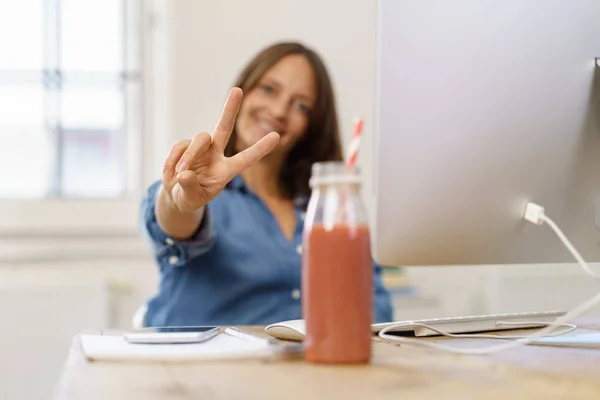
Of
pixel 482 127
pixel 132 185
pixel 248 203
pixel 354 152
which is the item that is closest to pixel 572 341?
pixel 482 127

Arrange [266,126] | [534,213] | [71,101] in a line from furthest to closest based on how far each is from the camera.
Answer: [71,101] < [266,126] < [534,213]

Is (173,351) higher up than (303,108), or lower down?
lower down

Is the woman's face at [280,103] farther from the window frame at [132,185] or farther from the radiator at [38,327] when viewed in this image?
the radiator at [38,327]

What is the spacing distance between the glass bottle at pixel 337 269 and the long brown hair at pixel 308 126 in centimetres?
111

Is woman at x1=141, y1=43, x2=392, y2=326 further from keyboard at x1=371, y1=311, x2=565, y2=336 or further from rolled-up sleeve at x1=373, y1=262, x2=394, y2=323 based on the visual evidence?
keyboard at x1=371, y1=311, x2=565, y2=336

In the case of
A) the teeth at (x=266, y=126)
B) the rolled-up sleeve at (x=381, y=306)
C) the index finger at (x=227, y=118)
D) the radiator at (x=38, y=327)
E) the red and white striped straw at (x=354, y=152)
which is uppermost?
the teeth at (x=266, y=126)

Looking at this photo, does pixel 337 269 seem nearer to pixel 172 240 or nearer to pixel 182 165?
pixel 182 165

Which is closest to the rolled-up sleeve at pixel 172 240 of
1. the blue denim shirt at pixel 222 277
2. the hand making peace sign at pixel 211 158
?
the blue denim shirt at pixel 222 277

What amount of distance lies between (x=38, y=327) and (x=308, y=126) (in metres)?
0.88

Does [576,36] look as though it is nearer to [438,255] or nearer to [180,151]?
[438,255]

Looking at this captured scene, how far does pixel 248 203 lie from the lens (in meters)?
1.61

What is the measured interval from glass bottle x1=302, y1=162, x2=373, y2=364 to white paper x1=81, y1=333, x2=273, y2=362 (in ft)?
0.25

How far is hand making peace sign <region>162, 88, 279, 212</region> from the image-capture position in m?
0.88

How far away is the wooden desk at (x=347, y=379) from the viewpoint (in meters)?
0.54
